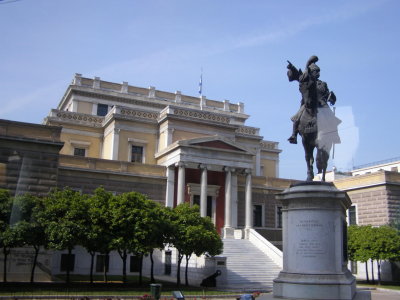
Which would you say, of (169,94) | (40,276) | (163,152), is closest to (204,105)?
(169,94)

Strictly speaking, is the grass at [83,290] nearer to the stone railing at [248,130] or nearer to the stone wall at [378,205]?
the stone wall at [378,205]

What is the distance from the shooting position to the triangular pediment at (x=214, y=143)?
126 ft

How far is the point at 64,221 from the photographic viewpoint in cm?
2336

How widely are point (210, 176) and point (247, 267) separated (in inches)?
442

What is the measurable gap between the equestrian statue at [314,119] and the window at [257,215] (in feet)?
96.6

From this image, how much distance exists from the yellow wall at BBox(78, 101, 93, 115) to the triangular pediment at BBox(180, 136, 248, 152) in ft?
56.5

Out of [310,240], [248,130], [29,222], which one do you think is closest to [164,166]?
[248,130]

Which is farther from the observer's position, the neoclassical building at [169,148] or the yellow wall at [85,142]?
the yellow wall at [85,142]

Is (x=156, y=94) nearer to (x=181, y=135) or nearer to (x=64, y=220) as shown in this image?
(x=181, y=135)

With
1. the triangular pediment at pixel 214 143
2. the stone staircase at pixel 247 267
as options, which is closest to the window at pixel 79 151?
the triangular pediment at pixel 214 143

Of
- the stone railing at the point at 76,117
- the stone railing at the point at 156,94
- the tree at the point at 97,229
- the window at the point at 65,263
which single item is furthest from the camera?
A: the stone railing at the point at 156,94

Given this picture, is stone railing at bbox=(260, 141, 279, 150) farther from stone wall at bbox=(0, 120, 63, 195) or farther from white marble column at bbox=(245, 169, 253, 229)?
stone wall at bbox=(0, 120, 63, 195)

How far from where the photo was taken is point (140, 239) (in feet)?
79.8

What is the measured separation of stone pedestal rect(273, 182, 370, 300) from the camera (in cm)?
1198
